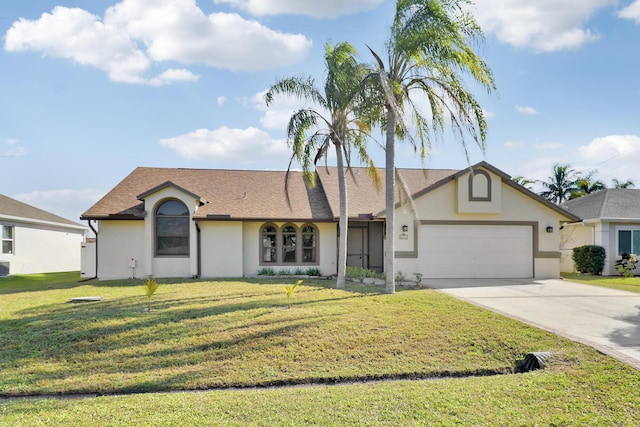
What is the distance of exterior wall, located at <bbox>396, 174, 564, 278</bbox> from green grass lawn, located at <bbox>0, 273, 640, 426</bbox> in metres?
6.10

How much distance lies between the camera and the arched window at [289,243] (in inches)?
707

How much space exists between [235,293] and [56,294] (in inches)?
230

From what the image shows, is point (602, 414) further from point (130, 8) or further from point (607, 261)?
point (607, 261)

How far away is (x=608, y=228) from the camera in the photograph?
65.3 ft

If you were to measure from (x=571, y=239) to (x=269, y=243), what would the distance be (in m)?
16.6

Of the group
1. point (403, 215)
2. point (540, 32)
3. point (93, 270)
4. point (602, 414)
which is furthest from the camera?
point (93, 270)

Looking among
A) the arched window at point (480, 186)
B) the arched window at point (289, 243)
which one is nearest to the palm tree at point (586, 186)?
the arched window at point (480, 186)

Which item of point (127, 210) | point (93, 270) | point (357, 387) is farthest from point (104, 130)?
point (357, 387)

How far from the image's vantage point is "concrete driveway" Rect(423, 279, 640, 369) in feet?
24.2

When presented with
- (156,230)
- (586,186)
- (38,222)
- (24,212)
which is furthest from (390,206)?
(586,186)

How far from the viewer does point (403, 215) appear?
1658cm

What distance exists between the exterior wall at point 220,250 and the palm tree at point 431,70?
7.56 m

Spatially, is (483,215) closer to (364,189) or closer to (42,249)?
Answer: (364,189)

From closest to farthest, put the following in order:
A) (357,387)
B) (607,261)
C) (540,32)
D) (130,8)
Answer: (357,387) → (130,8) → (540,32) → (607,261)
